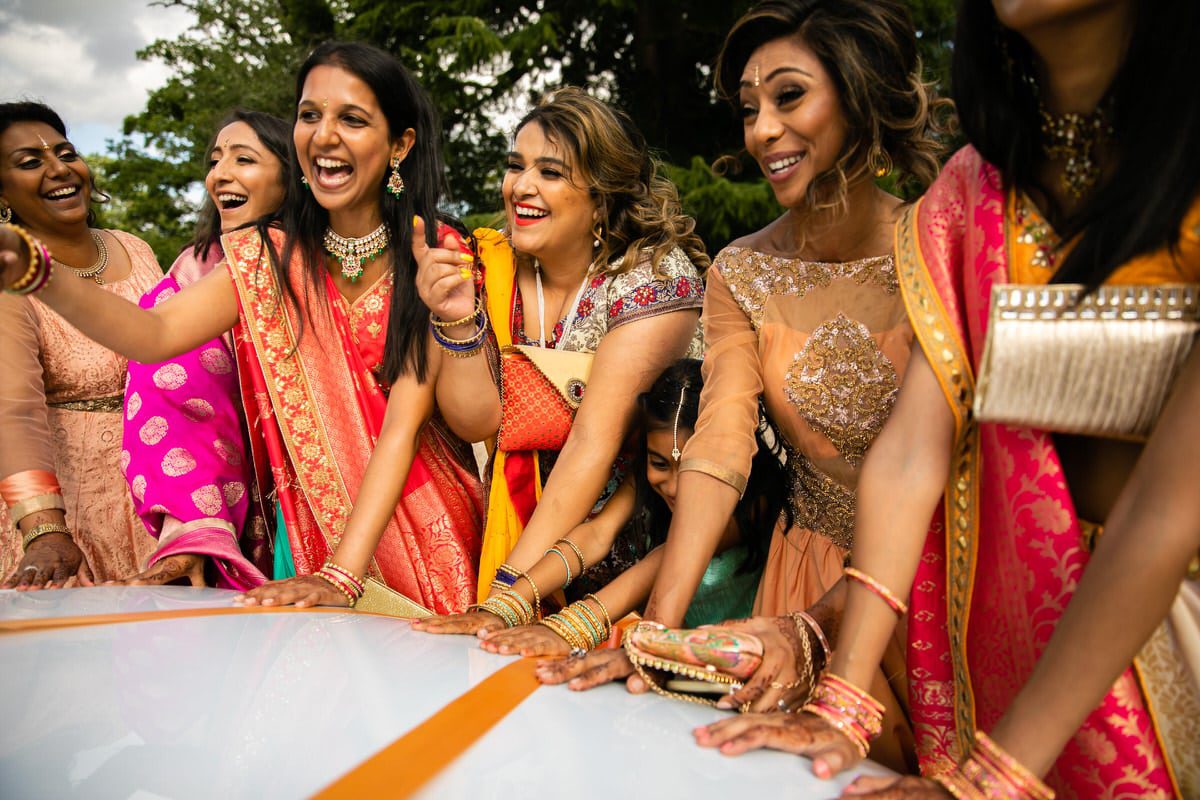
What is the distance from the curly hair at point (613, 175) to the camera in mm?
2648

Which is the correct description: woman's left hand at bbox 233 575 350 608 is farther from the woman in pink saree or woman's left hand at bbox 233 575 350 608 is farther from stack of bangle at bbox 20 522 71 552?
the woman in pink saree

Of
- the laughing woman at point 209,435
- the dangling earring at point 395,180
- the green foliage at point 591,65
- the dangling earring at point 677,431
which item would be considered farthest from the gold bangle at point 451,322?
the green foliage at point 591,65

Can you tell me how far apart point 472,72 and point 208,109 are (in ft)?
20.4

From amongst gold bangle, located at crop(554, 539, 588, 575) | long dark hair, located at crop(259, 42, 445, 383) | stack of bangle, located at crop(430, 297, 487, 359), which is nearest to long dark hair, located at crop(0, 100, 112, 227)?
long dark hair, located at crop(259, 42, 445, 383)

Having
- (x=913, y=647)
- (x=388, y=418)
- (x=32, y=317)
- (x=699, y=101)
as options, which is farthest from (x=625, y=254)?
(x=699, y=101)

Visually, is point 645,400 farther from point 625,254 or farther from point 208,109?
point 208,109

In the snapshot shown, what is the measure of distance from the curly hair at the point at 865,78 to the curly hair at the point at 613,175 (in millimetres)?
642

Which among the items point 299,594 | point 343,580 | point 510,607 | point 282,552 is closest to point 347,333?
point 282,552

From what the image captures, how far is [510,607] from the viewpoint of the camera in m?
2.13

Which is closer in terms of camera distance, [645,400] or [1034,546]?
[1034,546]

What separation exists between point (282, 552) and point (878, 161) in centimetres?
192

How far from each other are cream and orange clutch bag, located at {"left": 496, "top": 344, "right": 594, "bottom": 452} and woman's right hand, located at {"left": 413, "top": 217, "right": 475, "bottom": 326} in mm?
204

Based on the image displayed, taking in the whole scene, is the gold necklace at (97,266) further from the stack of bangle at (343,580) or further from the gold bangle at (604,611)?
the gold bangle at (604,611)

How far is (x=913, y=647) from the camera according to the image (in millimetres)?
1454
